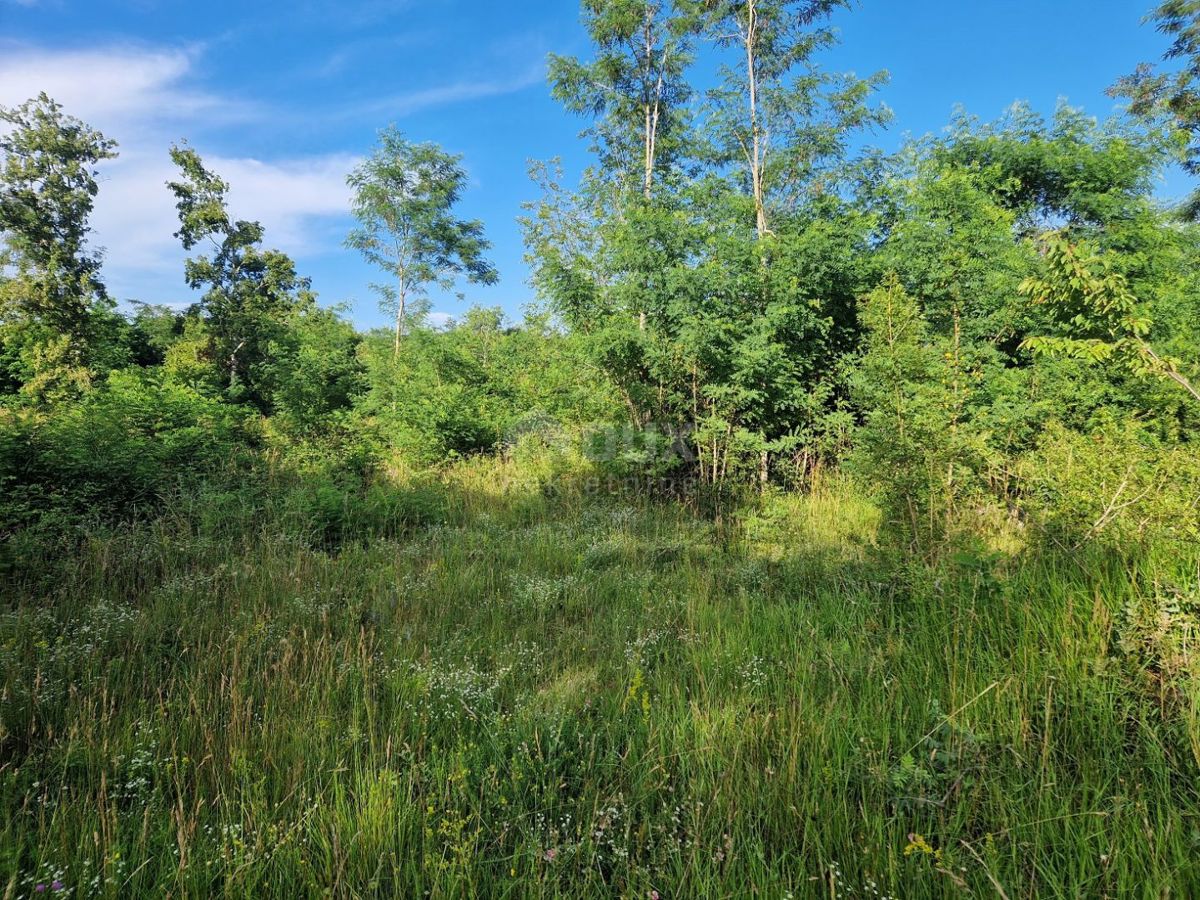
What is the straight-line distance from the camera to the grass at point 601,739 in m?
1.54

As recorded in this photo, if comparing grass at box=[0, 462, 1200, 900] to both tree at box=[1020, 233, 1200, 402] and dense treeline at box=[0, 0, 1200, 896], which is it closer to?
dense treeline at box=[0, 0, 1200, 896]

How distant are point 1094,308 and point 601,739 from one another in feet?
12.1

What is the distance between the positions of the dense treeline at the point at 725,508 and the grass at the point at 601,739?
2 cm

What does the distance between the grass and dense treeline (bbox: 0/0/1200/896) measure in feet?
0.08

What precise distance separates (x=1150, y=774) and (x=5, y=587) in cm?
698

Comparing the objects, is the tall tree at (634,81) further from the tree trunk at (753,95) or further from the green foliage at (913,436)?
the green foliage at (913,436)

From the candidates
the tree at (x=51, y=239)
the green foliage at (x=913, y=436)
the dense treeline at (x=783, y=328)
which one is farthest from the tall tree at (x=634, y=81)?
the tree at (x=51, y=239)

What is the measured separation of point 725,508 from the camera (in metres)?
7.02

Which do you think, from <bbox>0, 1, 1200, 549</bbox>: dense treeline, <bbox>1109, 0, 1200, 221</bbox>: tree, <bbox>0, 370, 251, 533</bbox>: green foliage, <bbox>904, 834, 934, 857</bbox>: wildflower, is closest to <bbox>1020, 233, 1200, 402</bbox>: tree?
<bbox>0, 1, 1200, 549</bbox>: dense treeline

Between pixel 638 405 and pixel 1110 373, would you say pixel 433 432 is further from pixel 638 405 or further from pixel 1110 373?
pixel 1110 373

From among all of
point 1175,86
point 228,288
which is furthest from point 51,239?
point 1175,86

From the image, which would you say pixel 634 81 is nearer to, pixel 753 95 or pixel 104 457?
pixel 753 95

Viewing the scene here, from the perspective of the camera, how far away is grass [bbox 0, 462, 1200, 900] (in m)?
1.54

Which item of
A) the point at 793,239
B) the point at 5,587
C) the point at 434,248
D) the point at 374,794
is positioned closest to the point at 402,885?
the point at 374,794
